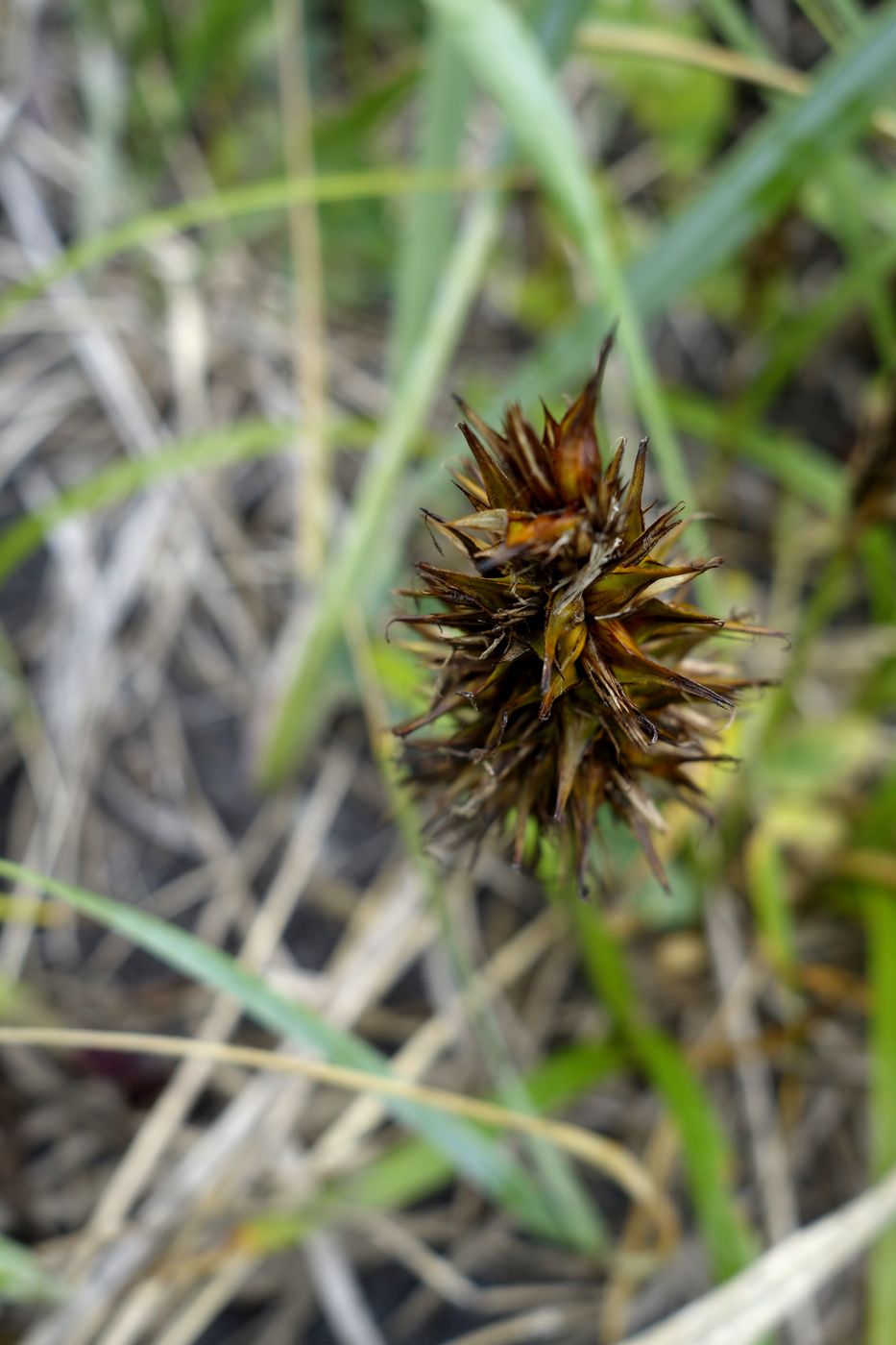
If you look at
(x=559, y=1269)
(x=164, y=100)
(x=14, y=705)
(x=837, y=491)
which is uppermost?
(x=164, y=100)

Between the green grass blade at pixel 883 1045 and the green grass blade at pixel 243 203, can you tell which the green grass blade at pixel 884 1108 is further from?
the green grass blade at pixel 243 203

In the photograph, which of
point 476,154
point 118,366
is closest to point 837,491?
point 476,154

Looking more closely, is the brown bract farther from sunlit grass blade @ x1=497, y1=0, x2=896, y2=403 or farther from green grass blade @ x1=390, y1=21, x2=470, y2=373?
green grass blade @ x1=390, y1=21, x2=470, y2=373

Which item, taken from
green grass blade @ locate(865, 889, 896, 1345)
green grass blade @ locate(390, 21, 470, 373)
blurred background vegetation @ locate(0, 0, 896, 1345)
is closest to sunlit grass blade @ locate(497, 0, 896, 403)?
blurred background vegetation @ locate(0, 0, 896, 1345)

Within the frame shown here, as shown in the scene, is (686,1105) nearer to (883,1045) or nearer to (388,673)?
(883,1045)

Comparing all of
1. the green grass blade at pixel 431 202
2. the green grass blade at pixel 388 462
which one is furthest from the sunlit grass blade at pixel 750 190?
the green grass blade at pixel 431 202

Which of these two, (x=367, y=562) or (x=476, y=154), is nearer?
(x=367, y=562)

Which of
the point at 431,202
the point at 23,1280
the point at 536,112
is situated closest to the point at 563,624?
the point at 536,112

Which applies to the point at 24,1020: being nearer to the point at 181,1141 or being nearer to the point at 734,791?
the point at 181,1141
